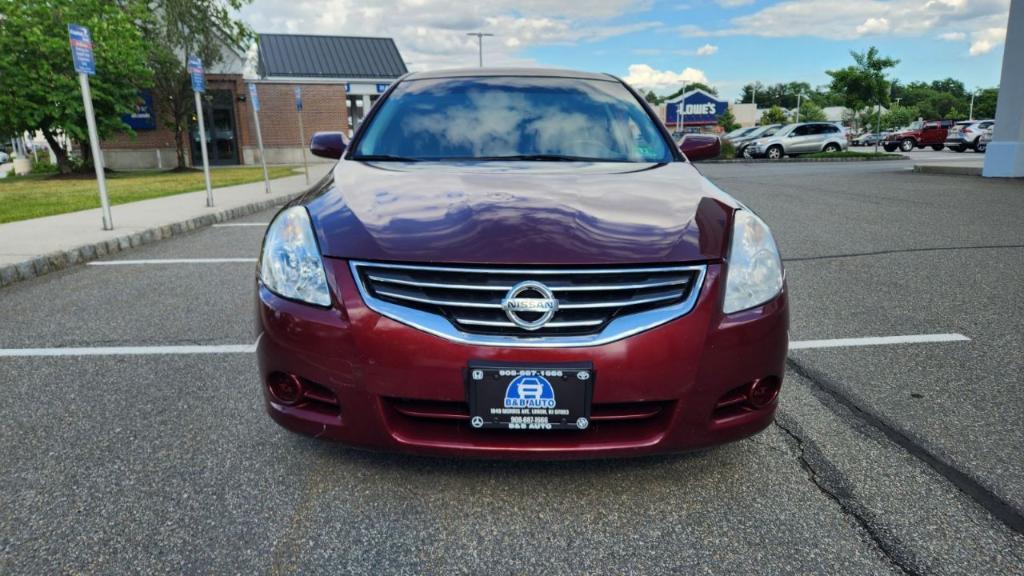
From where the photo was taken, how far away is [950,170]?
1528cm

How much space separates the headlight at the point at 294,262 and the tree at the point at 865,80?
3078 cm

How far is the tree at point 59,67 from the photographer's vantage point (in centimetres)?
2056

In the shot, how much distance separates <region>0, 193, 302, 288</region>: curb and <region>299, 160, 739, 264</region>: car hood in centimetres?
350

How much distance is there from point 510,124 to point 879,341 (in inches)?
90.4

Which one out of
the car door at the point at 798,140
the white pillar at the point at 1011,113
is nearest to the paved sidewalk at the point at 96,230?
the white pillar at the point at 1011,113

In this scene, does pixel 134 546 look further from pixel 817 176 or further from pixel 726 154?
pixel 726 154

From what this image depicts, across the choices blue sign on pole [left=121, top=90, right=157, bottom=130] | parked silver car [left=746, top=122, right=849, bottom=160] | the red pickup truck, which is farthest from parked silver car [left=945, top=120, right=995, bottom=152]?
blue sign on pole [left=121, top=90, right=157, bottom=130]

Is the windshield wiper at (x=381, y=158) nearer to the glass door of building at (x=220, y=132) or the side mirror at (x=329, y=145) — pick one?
the side mirror at (x=329, y=145)

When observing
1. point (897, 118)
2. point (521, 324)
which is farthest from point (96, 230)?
point (897, 118)

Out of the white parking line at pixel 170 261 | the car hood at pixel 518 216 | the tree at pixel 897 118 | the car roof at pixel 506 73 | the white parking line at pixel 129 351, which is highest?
the tree at pixel 897 118

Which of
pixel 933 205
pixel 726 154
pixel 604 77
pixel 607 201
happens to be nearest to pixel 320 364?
pixel 607 201

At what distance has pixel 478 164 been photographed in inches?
109

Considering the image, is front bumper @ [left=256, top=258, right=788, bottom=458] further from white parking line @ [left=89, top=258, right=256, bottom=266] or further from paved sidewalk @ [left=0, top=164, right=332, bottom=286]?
paved sidewalk @ [left=0, top=164, right=332, bottom=286]

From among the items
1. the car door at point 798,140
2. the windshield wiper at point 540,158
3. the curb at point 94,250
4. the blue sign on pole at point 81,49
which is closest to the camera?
the windshield wiper at point 540,158
